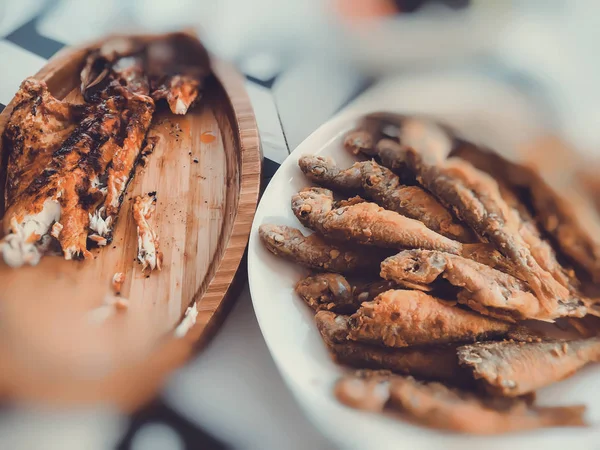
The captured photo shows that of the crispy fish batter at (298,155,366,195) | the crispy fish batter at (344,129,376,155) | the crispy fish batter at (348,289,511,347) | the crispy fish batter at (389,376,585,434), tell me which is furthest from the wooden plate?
the crispy fish batter at (389,376,585,434)

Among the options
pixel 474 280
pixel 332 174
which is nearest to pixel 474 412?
pixel 474 280

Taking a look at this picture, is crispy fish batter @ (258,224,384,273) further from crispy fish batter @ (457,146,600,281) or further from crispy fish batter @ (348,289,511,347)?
crispy fish batter @ (457,146,600,281)

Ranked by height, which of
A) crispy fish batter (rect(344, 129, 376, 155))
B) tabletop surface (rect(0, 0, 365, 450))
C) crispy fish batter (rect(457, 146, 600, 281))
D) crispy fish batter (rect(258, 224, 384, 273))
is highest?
crispy fish batter (rect(457, 146, 600, 281))

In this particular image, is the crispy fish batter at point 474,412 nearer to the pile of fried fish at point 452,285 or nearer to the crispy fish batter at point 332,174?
the pile of fried fish at point 452,285

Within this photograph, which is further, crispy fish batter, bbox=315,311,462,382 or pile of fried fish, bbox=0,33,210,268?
pile of fried fish, bbox=0,33,210,268

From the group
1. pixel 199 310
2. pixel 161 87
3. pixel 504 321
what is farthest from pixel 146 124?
pixel 504 321

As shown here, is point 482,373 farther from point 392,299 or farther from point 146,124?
point 146,124

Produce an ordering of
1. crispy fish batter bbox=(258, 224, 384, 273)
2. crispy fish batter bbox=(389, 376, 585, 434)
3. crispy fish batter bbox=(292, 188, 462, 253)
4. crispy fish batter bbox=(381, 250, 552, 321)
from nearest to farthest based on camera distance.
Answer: crispy fish batter bbox=(389, 376, 585, 434) < crispy fish batter bbox=(381, 250, 552, 321) < crispy fish batter bbox=(292, 188, 462, 253) < crispy fish batter bbox=(258, 224, 384, 273)

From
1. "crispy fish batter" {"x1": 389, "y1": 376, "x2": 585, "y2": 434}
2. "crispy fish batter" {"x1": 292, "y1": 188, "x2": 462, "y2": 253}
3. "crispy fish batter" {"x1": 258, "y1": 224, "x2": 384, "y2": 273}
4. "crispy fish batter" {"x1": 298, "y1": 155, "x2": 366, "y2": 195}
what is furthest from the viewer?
"crispy fish batter" {"x1": 298, "y1": 155, "x2": 366, "y2": 195}
